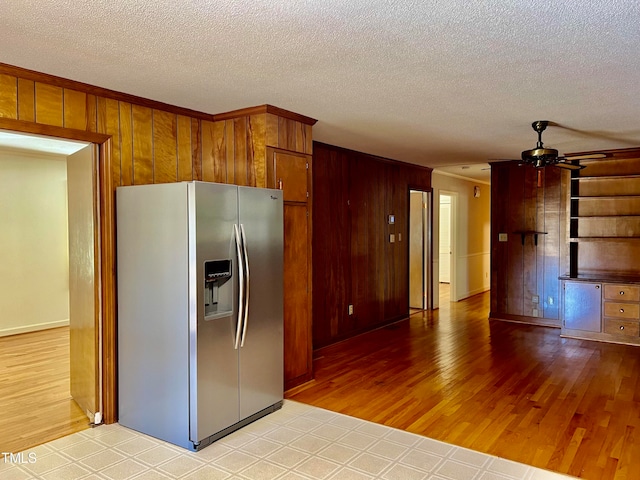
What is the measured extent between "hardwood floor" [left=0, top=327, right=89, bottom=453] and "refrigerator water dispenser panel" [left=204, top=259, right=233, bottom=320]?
1.27m

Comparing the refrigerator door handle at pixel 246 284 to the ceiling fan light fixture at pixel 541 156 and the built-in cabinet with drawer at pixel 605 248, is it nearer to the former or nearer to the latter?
the ceiling fan light fixture at pixel 541 156

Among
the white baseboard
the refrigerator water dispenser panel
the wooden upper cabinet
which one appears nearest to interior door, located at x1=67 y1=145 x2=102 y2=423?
the refrigerator water dispenser panel

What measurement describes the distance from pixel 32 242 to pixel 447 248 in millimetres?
8218

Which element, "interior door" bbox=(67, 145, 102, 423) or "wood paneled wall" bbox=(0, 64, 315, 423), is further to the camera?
"interior door" bbox=(67, 145, 102, 423)

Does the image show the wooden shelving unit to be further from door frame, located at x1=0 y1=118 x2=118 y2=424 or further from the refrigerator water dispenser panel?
door frame, located at x1=0 y1=118 x2=118 y2=424

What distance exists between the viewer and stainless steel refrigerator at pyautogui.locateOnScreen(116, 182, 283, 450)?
9.34 feet

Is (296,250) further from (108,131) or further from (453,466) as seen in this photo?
(453,466)

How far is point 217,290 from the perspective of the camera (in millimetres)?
3014

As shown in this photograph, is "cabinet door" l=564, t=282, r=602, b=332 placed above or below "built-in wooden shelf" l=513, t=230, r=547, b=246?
below

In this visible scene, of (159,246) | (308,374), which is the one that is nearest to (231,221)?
(159,246)

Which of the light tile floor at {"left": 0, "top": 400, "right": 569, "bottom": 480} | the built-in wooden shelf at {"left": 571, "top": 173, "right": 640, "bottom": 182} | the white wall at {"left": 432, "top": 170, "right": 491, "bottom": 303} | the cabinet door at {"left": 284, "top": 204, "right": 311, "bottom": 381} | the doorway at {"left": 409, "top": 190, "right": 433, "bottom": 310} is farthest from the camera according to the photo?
the white wall at {"left": 432, "top": 170, "right": 491, "bottom": 303}

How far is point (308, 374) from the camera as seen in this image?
407cm

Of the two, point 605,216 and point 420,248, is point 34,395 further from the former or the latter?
point 605,216

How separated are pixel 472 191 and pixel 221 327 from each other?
24.1 ft
